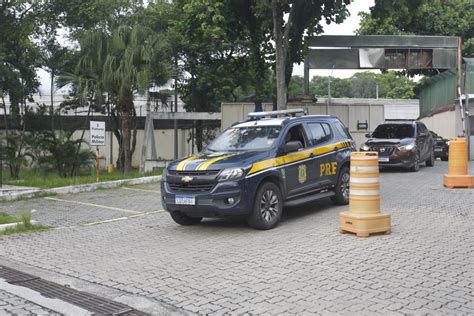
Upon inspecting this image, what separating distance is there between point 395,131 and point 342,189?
7808 millimetres

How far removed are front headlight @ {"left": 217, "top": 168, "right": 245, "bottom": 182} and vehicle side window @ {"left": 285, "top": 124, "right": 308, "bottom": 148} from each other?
1.67 m

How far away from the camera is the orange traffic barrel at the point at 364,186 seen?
794cm

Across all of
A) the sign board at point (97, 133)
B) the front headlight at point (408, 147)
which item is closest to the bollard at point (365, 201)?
the sign board at point (97, 133)

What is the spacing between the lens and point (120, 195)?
1399 centimetres

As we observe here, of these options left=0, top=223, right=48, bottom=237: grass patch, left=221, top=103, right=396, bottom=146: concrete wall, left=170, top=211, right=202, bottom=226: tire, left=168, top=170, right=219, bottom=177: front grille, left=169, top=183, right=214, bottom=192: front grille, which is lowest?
left=0, top=223, right=48, bottom=237: grass patch

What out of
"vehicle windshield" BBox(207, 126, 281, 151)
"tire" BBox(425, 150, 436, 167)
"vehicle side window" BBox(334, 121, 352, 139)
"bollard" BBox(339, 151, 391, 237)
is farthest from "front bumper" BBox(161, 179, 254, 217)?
"tire" BBox(425, 150, 436, 167)

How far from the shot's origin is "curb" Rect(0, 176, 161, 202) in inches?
543

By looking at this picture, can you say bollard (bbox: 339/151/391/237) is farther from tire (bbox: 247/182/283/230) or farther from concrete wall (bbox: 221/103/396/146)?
concrete wall (bbox: 221/103/396/146)

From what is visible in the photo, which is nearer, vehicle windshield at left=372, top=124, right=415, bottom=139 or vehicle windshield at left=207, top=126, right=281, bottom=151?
vehicle windshield at left=207, top=126, right=281, bottom=151

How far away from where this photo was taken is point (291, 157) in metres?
9.34

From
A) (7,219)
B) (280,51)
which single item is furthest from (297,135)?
(280,51)

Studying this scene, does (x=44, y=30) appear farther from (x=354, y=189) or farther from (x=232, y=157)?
(x=354, y=189)

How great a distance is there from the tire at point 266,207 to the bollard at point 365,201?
128 centimetres

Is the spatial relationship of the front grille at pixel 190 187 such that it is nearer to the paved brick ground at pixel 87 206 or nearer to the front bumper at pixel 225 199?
the front bumper at pixel 225 199
